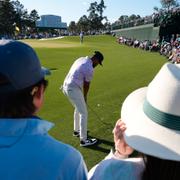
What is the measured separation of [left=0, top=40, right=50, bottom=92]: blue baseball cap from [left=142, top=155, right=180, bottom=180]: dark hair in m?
0.72

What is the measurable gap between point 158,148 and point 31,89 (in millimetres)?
694

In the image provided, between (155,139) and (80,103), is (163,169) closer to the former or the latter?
(155,139)

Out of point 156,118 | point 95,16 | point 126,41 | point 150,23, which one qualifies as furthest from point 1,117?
point 95,16

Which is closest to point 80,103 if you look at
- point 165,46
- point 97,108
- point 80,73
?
point 80,73

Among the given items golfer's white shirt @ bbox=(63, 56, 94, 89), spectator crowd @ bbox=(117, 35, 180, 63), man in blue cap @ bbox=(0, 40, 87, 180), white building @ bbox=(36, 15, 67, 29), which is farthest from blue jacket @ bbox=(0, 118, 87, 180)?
white building @ bbox=(36, 15, 67, 29)

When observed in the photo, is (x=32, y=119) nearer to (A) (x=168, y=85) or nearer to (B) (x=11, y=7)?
(A) (x=168, y=85)

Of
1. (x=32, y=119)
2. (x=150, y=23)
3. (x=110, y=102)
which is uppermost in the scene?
(x=32, y=119)

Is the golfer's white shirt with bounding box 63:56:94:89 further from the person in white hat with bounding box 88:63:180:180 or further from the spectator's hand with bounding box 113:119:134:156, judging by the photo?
the person in white hat with bounding box 88:63:180:180

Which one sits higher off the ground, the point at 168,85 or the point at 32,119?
the point at 168,85

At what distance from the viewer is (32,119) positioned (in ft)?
6.68

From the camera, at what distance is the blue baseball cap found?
2.02 m

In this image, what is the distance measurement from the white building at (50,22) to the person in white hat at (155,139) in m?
135

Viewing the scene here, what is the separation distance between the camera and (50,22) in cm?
14450

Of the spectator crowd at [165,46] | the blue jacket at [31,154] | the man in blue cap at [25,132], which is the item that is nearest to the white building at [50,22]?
the spectator crowd at [165,46]
